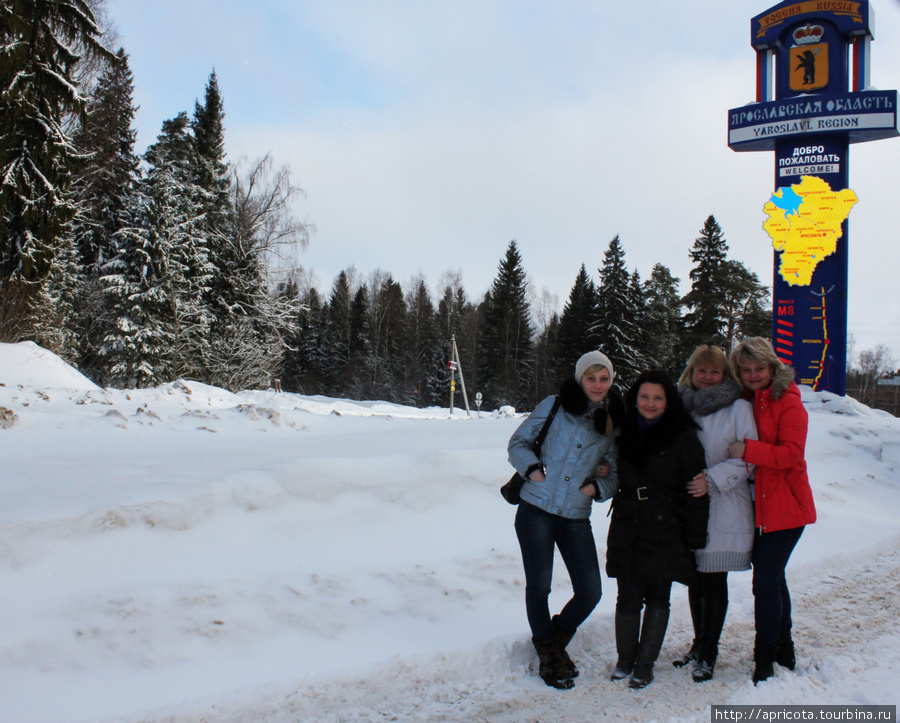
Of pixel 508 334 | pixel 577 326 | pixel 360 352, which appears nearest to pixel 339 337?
pixel 360 352

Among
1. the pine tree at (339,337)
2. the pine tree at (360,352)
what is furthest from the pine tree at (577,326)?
the pine tree at (339,337)

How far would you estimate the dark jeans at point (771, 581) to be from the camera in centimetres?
336

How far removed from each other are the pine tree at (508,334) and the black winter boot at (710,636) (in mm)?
47840

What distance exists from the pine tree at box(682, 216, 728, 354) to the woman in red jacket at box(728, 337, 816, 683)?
3673 cm

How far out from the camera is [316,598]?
13.6 ft

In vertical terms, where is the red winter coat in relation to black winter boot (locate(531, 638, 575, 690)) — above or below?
above

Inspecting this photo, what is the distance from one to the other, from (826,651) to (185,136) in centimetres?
3103

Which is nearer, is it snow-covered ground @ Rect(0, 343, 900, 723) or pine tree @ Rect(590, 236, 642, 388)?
snow-covered ground @ Rect(0, 343, 900, 723)

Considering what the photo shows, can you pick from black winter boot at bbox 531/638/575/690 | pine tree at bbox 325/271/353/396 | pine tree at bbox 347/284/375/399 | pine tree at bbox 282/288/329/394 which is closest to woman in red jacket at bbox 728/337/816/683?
black winter boot at bbox 531/638/575/690

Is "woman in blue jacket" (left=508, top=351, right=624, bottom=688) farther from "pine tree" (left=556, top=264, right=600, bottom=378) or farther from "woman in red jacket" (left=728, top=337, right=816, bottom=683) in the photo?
"pine tree" (left=556, top=264, right=600, bottom=378)

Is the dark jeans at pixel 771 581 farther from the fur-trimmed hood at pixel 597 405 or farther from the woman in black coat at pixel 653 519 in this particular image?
the fur-trimmed hood at pixel 597 405

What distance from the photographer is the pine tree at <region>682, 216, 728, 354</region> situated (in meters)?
38.2

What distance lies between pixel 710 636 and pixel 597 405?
1429 mm

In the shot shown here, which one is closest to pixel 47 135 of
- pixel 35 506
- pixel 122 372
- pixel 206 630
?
pixel 122 372
